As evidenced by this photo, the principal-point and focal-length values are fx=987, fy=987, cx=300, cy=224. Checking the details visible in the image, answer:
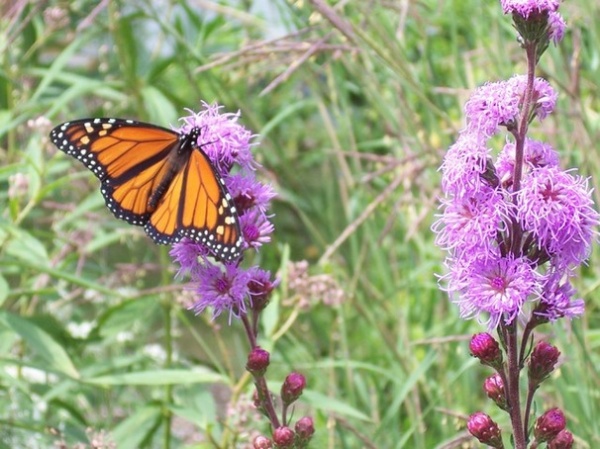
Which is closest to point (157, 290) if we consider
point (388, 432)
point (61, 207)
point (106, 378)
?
point (106, 378)

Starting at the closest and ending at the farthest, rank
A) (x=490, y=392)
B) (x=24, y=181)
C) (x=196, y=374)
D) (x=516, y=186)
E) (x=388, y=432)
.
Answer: (x=516, y=186)
(x=490, y=392)
(x=196, y=374)
(x=24, y=181)
(x=388, y=432)

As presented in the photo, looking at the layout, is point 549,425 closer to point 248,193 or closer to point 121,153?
point 248,193

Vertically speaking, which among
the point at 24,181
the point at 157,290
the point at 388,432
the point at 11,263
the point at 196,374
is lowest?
the point at 388,432

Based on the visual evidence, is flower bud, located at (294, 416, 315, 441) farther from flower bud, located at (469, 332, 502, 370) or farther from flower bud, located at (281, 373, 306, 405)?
flower bud, located at (469, 332, 502, 370)

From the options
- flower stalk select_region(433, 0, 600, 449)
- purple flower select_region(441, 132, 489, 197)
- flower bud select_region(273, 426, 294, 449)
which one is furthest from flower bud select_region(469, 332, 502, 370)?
flower bud select_region(273, 426, 294, 449)

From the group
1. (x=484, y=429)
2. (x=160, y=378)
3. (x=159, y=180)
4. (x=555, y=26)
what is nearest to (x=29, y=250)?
(x=160, y=378)

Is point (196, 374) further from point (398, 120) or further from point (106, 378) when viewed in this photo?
point (398, 120)

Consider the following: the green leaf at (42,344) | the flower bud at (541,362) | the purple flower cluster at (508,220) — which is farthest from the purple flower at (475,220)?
the green leaf at (42,344)

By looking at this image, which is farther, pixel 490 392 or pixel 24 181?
pixel 24 181
